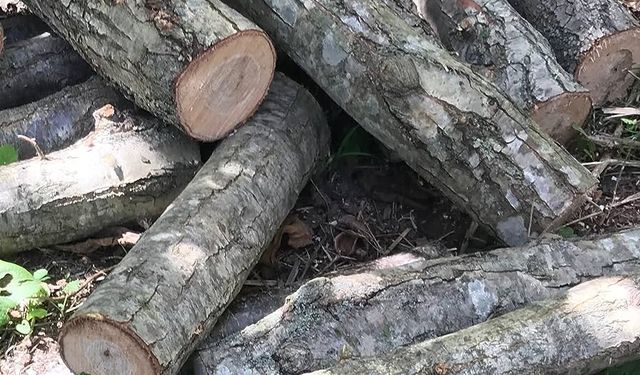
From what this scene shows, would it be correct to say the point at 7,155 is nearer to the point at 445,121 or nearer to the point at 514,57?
the point at 445,121

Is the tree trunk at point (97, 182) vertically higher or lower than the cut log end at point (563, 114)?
lower

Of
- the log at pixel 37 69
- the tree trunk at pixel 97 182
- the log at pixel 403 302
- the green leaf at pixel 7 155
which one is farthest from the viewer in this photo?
the log at pixel 37 69

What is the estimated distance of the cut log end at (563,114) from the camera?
10.4 feet

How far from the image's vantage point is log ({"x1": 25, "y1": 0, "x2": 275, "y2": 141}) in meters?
2.72

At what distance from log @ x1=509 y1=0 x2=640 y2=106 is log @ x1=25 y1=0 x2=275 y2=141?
138cm

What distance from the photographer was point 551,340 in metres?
2.34

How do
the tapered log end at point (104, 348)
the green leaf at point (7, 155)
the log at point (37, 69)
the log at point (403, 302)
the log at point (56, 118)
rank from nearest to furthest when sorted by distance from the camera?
the tapered log end at point (104, 348), the log at point (403, 302), the green leaf at point (7, 155), the log at point (56, 118), the log at point (37, 69)

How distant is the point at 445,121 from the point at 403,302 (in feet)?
2.34

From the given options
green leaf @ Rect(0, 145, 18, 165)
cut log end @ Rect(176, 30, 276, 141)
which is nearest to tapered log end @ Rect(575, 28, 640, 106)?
cut log end @ Rect(176, 30, 276, 141)

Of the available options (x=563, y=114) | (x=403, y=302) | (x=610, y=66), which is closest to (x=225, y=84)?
(x=403, y=302)

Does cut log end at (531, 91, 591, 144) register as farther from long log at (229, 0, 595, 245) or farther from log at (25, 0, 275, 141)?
log at (25, 0, 275, 141)

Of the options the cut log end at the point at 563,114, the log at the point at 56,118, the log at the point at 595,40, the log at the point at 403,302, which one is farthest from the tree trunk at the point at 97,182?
the log at the point at 595,40

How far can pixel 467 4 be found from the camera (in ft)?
11.2

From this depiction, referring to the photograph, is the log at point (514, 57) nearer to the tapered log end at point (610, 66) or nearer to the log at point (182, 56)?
the tapered log end at point (610, 66)
